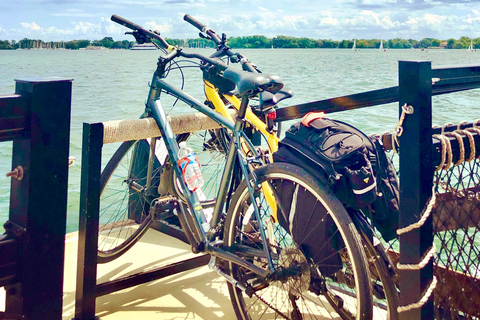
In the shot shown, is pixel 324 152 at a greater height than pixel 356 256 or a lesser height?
greater

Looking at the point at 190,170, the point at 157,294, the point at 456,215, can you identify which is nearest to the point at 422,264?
the point at 456,215

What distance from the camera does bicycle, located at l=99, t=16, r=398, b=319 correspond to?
1.92 meters

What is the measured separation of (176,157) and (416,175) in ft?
4.28

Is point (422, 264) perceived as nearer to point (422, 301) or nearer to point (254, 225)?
point (422, 301)

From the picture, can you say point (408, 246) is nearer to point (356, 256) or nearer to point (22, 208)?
point (356, 256)

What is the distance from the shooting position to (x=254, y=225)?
2531 millimetres

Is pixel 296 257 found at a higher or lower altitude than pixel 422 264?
lower

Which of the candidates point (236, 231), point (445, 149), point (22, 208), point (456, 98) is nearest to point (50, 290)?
point (22, 208)

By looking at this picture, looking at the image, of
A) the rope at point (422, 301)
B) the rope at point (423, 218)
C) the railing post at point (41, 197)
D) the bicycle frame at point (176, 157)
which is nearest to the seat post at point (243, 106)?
the bicycle frame at point (176, 157)

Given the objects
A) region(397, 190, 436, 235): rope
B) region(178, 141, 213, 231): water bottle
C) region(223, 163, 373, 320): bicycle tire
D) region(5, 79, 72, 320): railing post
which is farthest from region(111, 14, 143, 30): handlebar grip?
region(397, 190, 436, 235): rope

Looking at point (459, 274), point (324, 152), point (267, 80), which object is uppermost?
point (267, 80)

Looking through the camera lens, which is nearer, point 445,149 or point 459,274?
point 445,149

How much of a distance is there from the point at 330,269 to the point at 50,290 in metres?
0.94

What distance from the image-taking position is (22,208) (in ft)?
5.39
